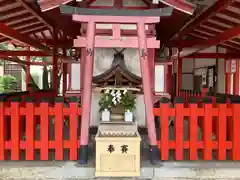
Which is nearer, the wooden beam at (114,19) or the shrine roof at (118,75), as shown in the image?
the wooden beam at (114,19)

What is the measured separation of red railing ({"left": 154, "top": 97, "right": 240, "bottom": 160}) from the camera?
6.03m

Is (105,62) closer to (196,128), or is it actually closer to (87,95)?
(87,95)

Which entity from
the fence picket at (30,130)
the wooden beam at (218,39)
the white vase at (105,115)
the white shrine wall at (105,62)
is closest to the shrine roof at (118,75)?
the white shrine wall at (105,62)

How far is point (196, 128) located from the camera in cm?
604

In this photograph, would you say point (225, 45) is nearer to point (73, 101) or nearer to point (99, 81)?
point (99, 81)

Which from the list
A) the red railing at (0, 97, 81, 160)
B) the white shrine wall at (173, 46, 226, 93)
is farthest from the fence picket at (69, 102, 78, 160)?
the white shrine wall at (173, 46, 226, 93)

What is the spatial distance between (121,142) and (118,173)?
1.70 ft

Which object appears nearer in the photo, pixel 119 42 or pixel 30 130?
pixel 119 42

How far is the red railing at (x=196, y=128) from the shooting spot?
6.03 meters

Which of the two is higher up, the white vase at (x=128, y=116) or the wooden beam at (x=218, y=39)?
the wooden beam at (x=218, y=39)

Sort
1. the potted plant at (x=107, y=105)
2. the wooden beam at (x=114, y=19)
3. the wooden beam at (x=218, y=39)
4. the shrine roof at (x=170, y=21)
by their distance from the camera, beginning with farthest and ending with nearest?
the wooden beam at (x=218, y=39), the shrine roof at (x=170, y=21), the potted plant at (x=107, y=105), the wooden beam at (x=114, y=19)

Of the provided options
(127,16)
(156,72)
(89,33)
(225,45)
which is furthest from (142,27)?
(225,45)

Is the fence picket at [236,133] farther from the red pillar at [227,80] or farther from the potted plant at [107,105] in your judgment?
the red pillar at [227,80]

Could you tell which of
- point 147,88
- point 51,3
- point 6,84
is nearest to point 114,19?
point 51,3
